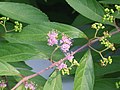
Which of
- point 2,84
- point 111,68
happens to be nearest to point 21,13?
point 2,84

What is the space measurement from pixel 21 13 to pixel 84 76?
0.87ft

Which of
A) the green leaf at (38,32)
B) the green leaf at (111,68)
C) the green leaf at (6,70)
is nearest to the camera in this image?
the green leaf at (6,70)

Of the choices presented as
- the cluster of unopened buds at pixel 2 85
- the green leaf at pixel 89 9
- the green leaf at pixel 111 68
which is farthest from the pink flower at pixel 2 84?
the green leaf at pixel 111 68

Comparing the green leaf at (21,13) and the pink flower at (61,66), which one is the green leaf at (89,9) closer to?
the green leaf at (21,13)

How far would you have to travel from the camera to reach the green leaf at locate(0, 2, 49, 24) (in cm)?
103

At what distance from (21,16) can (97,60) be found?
50 centimetres

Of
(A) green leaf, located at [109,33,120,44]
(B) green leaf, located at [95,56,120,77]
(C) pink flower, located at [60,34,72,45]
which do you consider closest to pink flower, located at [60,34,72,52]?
(C) pink flower, located at [60,34,72,45]

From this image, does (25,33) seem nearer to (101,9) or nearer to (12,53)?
(12,53)

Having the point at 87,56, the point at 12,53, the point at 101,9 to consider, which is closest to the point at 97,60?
the point at 101,9

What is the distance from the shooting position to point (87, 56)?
39.2 inches

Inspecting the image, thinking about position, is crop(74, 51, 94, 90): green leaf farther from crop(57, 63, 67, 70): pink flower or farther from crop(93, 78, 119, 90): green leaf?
crop(93, 78, 119, 90): green leaf

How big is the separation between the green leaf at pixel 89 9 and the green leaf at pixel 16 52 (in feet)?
0.71

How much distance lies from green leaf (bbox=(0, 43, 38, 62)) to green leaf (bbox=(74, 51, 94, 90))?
13 cm

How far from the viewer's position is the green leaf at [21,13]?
103cm
